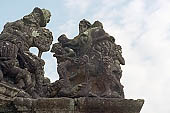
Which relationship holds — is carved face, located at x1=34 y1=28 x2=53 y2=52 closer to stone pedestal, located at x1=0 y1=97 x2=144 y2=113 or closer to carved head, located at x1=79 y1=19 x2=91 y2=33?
carved head, located at x1=79 y1=19 x2=91 y2=33

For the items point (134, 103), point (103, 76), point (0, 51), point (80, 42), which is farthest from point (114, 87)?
point (0, 51)

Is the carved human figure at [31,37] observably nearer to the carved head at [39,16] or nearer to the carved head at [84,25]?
the carved head at [39,16]

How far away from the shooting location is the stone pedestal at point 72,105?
308 inches

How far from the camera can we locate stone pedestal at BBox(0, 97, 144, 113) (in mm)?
7828

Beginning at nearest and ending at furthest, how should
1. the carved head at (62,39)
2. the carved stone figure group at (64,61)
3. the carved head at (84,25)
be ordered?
the carved stone figure group at (64,61)
the carved head at (62,39)
the carved head at (84,25)

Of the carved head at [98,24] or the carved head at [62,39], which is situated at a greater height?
the carved head at [98,24]

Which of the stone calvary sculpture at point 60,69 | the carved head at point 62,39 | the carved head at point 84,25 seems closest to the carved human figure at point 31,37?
the stone calvary sculpture at point 60,69

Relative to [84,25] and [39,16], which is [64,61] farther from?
[39,16]

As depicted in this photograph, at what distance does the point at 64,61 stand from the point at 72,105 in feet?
6.01

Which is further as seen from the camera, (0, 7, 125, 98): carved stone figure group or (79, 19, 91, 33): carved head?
(79, 19, 91, 33): carved head

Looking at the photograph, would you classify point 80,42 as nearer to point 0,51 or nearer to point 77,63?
point 77,63

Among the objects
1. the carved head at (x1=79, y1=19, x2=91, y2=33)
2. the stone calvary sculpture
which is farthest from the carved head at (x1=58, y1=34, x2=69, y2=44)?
the carved head at (x1=79, y1=19, x2=91, y2=33)

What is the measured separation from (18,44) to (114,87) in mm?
2973

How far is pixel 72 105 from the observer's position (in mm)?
7906
